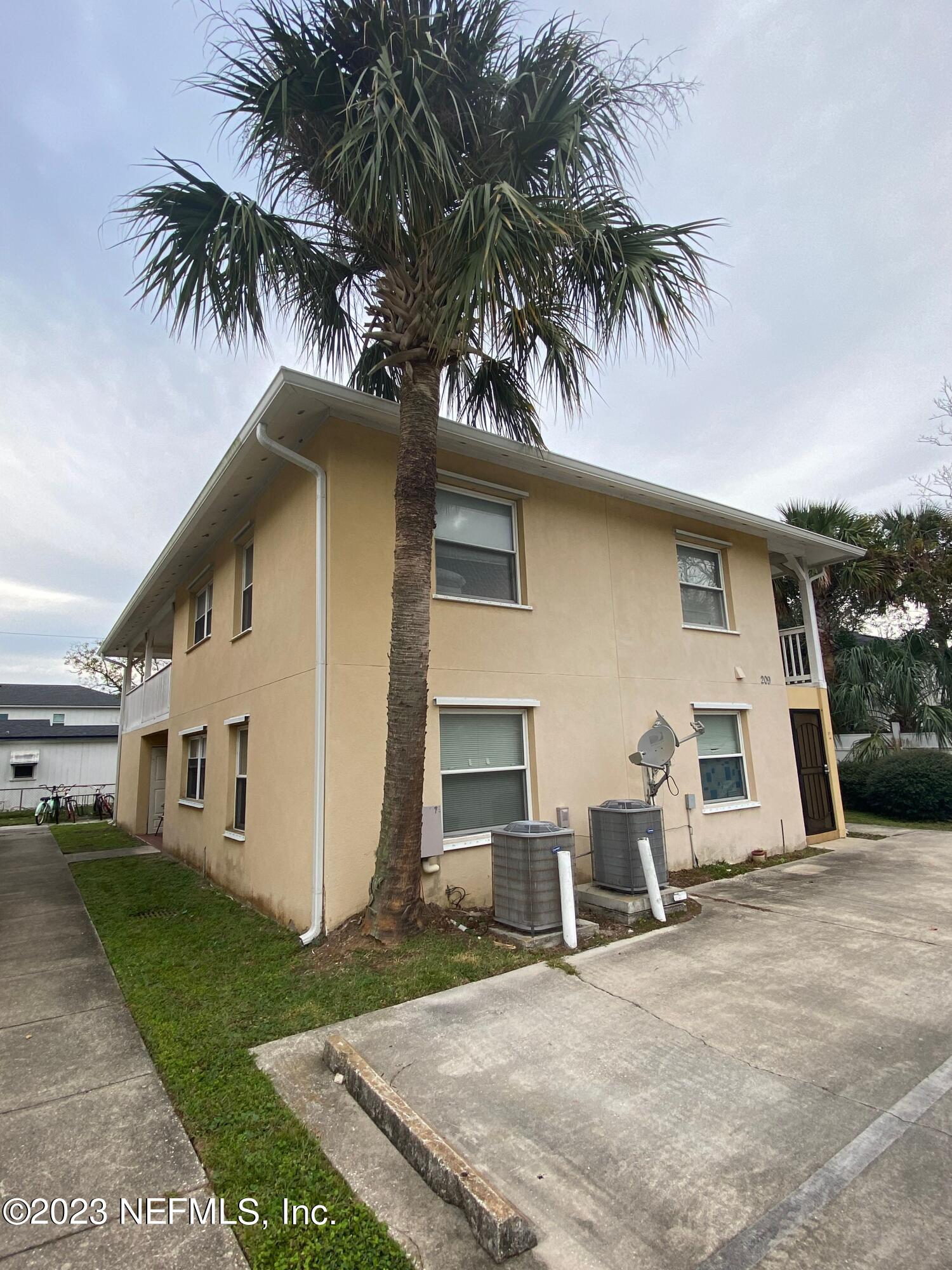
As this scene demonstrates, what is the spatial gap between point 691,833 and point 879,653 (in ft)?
37.0

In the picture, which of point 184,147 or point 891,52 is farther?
point 891,52

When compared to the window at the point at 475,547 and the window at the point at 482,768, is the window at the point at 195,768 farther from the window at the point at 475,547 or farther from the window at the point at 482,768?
the window at the point at 475,547

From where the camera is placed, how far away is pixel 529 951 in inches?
218

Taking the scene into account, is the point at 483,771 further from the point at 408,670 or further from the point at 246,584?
the point at 246,584

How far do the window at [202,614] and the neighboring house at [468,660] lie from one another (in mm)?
67

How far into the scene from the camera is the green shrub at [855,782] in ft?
49.1

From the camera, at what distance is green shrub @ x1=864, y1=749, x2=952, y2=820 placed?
535 inches

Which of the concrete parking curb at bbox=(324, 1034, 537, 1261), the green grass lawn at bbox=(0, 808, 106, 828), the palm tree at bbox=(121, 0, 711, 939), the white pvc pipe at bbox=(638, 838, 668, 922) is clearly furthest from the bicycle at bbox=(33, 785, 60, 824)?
the concrete parking curb at bbox=(324, 1034, 537, 1261)

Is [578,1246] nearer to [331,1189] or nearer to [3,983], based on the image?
[331,1189]

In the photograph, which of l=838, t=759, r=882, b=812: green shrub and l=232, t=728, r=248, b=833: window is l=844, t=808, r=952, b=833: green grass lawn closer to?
l=838, t=759, r=882, b=812: green shrub

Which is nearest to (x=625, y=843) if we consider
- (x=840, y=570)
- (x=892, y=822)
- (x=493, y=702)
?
(x=493, y=702)

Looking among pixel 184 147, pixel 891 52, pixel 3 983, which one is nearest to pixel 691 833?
pixel 3 983

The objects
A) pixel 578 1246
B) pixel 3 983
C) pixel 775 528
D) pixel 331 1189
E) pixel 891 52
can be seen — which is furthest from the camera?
pixel 775 528

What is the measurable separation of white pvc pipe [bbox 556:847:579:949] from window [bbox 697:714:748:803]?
4330 millimetres
